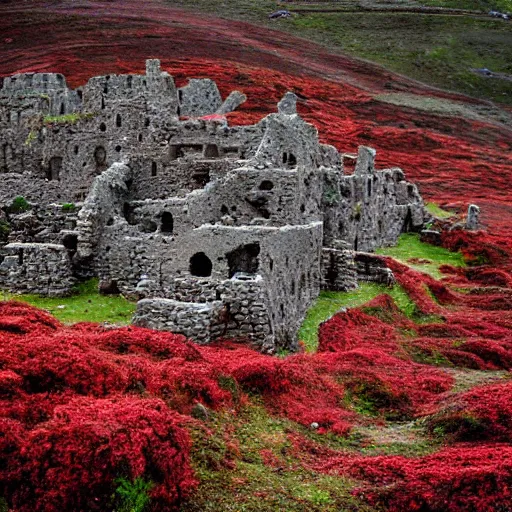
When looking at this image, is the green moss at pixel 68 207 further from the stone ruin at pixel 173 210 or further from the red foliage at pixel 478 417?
the red foliage at pixel 478 417

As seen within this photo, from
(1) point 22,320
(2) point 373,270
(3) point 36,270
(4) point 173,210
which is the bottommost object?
(2) point 373,270

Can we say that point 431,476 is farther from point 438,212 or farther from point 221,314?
point 438,212

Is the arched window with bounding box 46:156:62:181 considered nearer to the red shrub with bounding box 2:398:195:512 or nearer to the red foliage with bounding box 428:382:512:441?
the red foliage with bounding box 428:382:512:441

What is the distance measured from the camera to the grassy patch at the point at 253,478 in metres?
10.6

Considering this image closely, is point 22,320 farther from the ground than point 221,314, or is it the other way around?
point 22,320

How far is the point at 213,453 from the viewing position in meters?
11.7

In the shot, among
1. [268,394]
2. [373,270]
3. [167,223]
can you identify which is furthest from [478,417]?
[373,270]

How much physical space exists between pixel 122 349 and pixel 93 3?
79719 mm

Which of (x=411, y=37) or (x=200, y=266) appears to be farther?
(x=411, y=37)

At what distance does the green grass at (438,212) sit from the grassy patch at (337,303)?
90.7 ft

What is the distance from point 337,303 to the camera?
28.2m

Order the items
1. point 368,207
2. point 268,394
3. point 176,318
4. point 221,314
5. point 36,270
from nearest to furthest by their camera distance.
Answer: point 268,394 → point 176,318 → point 221,314 → point 36,270 → point 368,207

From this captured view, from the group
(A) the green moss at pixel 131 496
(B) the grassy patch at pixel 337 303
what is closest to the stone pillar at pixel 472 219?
(B) the grassy patch at pixel 337 303

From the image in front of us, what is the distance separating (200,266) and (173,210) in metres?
3.20
